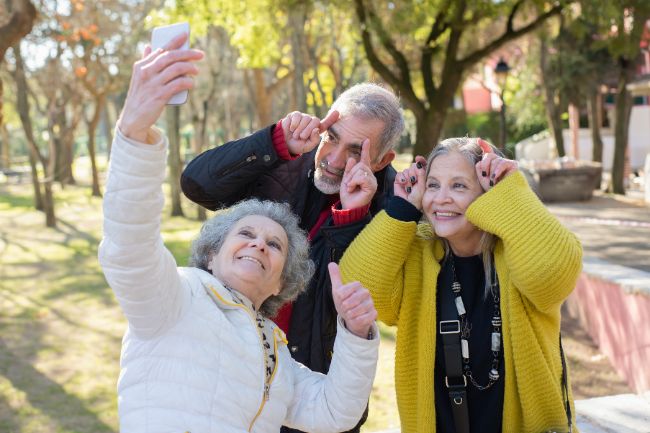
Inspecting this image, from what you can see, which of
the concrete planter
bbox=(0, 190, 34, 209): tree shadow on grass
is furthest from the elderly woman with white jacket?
bbox=(0, 190, 34, 209): tree shadow on grass

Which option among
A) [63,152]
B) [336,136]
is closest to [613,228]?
[336,136]

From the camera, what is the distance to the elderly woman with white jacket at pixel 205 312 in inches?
76.9

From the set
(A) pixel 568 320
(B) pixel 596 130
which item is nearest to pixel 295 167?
(A) pixel 568 320

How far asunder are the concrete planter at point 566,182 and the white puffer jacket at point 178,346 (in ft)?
59.9

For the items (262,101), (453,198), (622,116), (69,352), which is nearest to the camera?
(453,198)

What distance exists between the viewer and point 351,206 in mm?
2906

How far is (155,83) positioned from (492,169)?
4.29 ft

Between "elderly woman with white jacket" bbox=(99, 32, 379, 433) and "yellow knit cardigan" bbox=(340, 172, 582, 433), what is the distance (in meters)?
0.33

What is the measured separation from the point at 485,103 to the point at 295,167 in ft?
179

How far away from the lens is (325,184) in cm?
309

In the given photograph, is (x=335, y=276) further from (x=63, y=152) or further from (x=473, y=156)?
(x=63, y=152)

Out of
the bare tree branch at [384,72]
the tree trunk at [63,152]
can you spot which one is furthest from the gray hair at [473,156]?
the tree trunk at [63,152]

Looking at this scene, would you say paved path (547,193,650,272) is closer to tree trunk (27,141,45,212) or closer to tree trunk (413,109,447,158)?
tree trunk (413,109,447,158)

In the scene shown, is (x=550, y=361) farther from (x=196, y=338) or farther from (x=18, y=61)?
(x=18, y=61)
